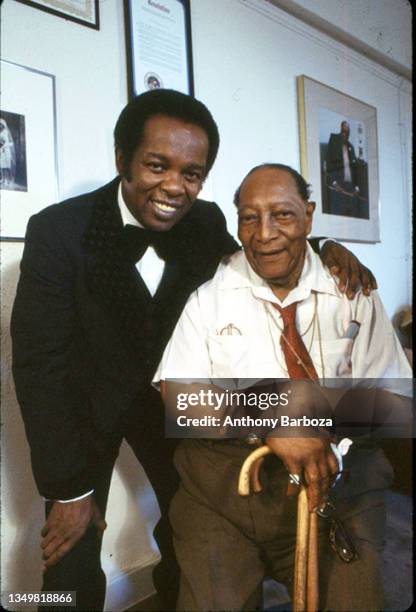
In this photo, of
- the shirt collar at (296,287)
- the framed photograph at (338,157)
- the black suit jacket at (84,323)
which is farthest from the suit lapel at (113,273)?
the framed photograph at (338,157)

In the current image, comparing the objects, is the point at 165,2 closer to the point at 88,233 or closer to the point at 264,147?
the point at 264,147

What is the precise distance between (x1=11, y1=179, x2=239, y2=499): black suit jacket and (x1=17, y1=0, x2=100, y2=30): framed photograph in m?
0.38

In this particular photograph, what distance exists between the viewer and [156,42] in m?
1.09

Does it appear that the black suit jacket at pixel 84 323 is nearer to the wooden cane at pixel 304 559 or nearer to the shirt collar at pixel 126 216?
the shirt collar at pixel 126 216

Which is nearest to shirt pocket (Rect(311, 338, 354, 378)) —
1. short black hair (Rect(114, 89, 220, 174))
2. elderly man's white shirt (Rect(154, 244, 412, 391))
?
elderly man's white shirt (Rect(154, 244, 412, 391))

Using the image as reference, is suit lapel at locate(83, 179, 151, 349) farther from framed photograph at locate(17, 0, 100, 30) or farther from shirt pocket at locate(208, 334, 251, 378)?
framed photograph at locate(17, 0, 100, 30)

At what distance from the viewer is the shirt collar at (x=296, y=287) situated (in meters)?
0.99

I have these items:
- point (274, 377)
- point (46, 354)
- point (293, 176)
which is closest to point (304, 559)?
point (274, 377)

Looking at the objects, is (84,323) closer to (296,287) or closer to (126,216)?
(126,216)

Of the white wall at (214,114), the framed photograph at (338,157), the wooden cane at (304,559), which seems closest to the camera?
the wooden cane at (304,559)

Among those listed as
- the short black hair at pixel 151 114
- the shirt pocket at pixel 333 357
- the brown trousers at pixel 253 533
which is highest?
the short black hair at pixel 151 114

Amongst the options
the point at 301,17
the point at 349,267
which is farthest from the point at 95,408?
the point at 301,17

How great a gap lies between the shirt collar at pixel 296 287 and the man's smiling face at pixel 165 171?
0.20 m

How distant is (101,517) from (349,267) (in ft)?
2.87
